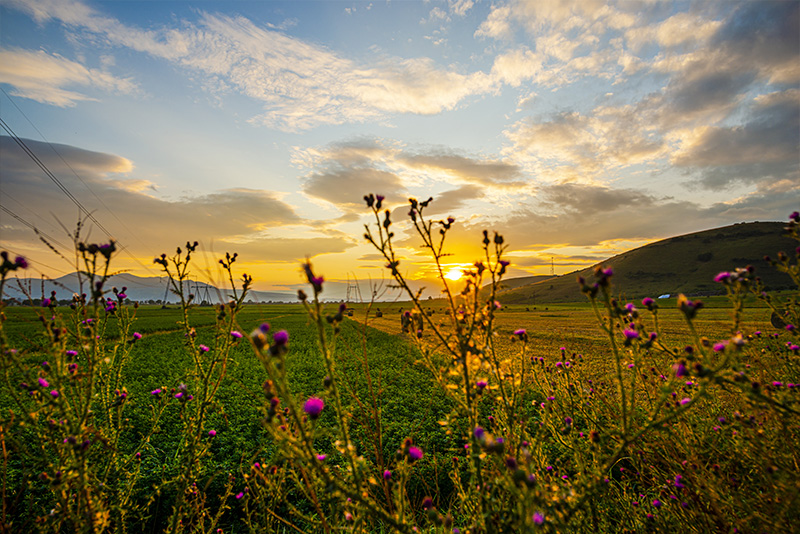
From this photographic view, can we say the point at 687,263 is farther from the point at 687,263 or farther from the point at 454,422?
the point at 454,422

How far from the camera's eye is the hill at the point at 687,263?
90688 mm

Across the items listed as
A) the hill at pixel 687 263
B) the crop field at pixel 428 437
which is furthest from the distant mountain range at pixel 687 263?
the crop field at pixel 428 437

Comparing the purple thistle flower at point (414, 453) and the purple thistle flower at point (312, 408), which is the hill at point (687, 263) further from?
the purple thistle flower at point (312, 408)

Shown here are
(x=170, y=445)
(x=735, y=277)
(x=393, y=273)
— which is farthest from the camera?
(x=170, y=445)

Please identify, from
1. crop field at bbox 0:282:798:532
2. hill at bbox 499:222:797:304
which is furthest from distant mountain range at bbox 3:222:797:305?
crop field at bbox 0:282:798:532

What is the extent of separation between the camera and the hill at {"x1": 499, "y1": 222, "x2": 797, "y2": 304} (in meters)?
90.7

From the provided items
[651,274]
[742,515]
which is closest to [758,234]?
[651,274]

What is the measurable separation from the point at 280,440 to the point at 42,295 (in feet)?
8.58

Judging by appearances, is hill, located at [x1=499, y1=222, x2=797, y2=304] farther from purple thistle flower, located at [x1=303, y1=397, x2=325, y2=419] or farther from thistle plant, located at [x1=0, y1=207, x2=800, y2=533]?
purple thistle flower, located at [x1=303, y1=397, x2=325, y2=419]

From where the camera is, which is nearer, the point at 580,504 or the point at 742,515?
the point at 580,504

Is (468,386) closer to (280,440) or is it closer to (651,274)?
(280,440)

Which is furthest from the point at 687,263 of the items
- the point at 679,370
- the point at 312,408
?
the point at 312,408

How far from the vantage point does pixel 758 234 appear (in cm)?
11200

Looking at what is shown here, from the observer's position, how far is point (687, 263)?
345 ft
